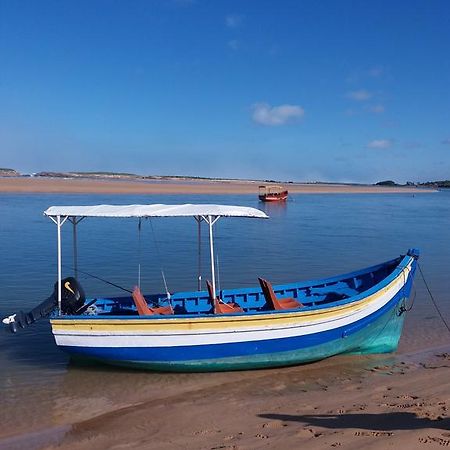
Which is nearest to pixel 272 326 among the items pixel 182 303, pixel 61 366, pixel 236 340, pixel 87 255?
pixel 236 340

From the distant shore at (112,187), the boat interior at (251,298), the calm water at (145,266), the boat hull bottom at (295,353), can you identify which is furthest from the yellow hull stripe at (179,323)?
the distant shore at (112,187)

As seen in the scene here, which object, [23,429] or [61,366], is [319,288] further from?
[23,429]

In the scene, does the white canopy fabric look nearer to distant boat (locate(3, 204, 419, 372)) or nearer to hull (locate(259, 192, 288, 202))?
distant boat (locate(3, 204, 419, 372))

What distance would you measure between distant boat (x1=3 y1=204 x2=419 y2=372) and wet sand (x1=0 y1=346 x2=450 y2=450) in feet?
1.45

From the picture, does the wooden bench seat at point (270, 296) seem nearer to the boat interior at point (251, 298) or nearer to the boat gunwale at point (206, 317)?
the boat interior at point (251, 298)

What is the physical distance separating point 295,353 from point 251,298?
1733 mm

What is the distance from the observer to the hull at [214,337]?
8375 mm

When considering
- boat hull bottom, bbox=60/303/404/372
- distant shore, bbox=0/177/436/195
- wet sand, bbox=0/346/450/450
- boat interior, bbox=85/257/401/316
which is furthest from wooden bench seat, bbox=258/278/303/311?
distant shore, bbox=0/177/436/195

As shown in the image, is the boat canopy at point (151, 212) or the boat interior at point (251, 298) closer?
the boat canopy at point (151, 212)

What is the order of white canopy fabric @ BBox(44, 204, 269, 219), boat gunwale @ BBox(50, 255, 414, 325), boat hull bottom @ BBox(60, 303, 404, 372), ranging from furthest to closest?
white canopy fabric @ BBox(44, 204, 269, 219)
boat hull bottom @ BBox(60, 303, 404, 372)
boat gunwale @ BBox(50, 255, 414, 325)

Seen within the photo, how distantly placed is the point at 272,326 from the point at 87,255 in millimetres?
11950

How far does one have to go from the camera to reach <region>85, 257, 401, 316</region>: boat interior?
9.47 metres

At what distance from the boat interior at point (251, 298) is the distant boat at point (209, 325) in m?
0.02

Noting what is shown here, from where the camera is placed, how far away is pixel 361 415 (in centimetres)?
644
